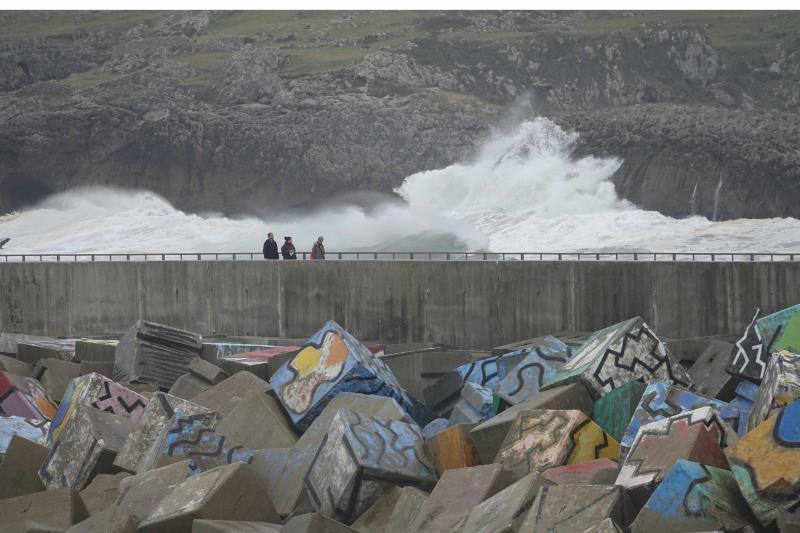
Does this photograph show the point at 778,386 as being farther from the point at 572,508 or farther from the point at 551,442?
the point at 572,508

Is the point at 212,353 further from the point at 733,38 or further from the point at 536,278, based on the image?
the point at 733,38

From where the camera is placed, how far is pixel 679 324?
1577 centimetres

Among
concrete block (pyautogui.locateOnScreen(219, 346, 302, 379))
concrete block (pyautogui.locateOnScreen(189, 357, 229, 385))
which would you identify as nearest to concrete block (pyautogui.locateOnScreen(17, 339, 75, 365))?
concrete block (pyautogui.locateOnScreen(219, 346, 302, 379))

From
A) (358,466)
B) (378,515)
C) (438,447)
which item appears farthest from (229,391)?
(378,515)

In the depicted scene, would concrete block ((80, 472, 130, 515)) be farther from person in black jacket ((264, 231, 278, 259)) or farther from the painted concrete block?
person in black jacket ((264, 231, 278, 259))

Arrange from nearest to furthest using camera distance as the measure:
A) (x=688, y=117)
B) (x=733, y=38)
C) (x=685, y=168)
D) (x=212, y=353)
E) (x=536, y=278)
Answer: (x=212, y=353) → (x=536, y=278) → (x=685, y=168) → (x=688, y=117) → (x=733, y=38)

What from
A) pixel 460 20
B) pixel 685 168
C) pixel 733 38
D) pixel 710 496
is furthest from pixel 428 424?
pixel 460 20

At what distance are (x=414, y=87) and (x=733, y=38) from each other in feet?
71.4

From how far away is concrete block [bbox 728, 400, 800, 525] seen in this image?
700cm

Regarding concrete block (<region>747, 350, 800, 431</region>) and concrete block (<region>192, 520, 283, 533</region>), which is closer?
concrete block (<region>192, 520, 283, 533</region>)

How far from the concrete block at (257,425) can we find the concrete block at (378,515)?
1819mm

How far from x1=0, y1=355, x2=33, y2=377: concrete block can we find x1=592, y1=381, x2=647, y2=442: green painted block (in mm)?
7538

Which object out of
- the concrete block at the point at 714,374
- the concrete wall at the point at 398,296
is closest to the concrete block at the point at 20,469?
the concrete block at the point at 714,374

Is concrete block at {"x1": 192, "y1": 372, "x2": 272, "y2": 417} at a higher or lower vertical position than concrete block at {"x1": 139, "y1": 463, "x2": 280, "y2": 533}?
higher
